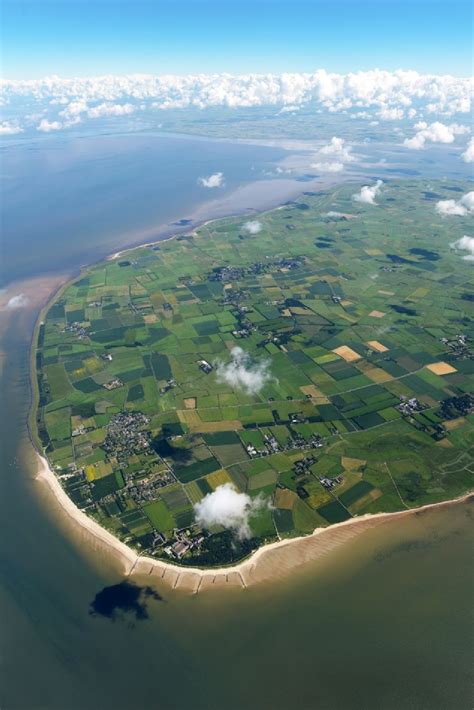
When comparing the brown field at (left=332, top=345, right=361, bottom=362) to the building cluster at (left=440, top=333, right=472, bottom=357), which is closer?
the brown field at (left=332, top=345, right=361, bottom=362)

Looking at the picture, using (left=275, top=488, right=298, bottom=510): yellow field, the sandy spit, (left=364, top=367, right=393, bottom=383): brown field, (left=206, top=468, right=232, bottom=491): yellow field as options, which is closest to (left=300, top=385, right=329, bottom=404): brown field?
(left=364, top=367, right=393, bottom=383): brown field

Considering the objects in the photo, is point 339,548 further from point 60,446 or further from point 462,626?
point 60,446

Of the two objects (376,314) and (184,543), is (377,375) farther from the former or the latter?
(184,543)

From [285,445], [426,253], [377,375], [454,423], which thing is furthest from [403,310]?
[285,445]

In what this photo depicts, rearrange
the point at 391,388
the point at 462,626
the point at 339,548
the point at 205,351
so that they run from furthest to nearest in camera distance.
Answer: the point at 205,351 < the point at 391,388 < the point at 339,548 < the point at 462,626

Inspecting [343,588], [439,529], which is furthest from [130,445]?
[439,529]

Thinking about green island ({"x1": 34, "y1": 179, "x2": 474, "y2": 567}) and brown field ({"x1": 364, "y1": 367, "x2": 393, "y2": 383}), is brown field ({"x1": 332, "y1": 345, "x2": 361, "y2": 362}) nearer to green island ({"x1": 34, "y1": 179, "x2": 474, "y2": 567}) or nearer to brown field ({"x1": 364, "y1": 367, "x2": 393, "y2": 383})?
green island ({"x1": 34, "y1": 179, "x2": 474, "y2": 567})
